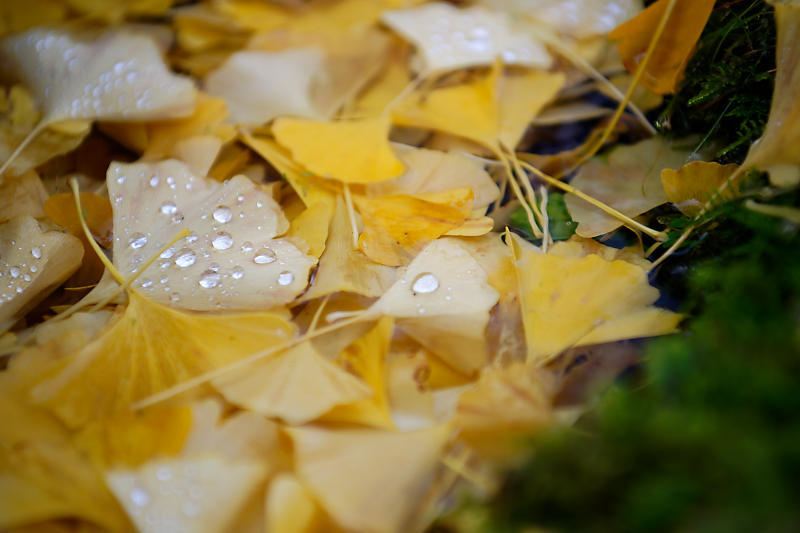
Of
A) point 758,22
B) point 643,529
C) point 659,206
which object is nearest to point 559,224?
point 659,206

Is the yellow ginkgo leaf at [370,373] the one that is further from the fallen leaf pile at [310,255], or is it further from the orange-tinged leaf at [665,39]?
the orange-tinged leaf at [665,39]

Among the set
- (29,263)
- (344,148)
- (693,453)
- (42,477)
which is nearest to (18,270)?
(29,263)

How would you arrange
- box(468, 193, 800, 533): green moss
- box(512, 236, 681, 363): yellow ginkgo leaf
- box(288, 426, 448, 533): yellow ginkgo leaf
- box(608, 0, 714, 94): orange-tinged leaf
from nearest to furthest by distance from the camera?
box(468, 193, 800, 533): green moss
box(288, 426, 448, 533): yellow ginkgo leaf
box(512, 236, 681, 363): yellow ginkgo leaf
box(608, 0, 714, 94): orange-tinged leaf

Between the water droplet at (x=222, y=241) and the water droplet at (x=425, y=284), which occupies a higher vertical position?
the water droplet at (x=222, y=241)

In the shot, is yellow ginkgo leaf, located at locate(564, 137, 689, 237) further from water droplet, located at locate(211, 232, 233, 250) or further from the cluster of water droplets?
the cluster of water droplets

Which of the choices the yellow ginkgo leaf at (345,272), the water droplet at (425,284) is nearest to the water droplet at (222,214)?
the yellow ginkgo leaf at (345,272)

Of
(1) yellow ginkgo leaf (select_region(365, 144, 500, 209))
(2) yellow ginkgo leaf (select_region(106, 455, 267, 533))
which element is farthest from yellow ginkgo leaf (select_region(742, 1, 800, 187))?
(2) yellow ginkgo leaf (select_region(106, 455, 267, 533))

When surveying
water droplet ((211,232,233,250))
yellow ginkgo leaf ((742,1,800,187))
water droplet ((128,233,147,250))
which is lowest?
water droplet ((128,233,147,250))

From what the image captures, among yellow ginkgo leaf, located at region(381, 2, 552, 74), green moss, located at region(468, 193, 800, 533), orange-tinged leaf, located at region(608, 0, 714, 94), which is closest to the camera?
green moss, located at region(468, 193, 800, 533)

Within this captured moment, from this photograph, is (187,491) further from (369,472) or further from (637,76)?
(637,76)
